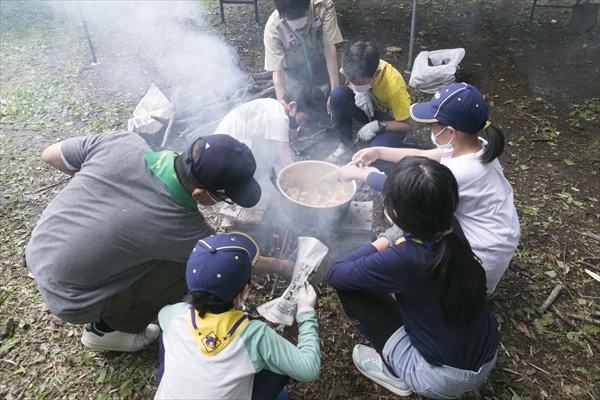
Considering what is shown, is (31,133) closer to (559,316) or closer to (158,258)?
(158,258)

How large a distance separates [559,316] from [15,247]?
4.62m

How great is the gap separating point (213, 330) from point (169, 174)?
956mm

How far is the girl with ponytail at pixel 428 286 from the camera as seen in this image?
6.43 ft

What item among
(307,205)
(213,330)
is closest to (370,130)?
(307,205)

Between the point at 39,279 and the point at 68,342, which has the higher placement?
the point at 39,279

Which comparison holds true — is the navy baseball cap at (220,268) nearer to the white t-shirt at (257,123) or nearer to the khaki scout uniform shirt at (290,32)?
the white t-shirt at (257,123)

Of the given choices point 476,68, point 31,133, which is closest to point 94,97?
point 31,133

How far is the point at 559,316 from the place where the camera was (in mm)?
3059

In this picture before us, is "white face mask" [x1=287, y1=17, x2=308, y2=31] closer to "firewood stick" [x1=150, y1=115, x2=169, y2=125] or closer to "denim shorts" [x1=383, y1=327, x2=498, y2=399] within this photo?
"firewood stick" [x1=150, y1=115, x2=169, y2=125]

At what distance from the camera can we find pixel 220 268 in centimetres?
183

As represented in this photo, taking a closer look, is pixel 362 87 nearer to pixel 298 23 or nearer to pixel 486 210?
pixel 298 23

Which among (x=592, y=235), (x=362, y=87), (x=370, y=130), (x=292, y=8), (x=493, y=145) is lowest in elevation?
(x=592, y=235)

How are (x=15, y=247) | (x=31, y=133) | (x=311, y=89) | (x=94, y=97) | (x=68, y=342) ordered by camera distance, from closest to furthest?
(x=68, y=342) < (x=15, y=247) < (x=311, y=89) < (x=31, y=133) < (x=94, y=97)

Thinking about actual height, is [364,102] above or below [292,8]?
below
